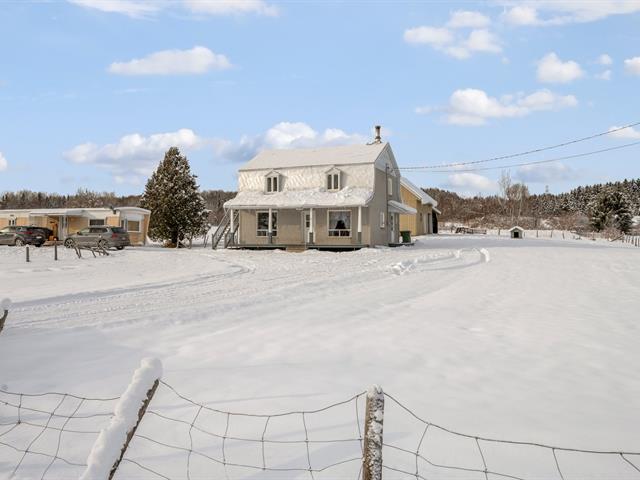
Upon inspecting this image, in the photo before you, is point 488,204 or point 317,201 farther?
point 488,204

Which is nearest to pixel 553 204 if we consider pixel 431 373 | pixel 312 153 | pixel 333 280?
pixel 312 153

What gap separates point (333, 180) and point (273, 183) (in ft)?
13.5

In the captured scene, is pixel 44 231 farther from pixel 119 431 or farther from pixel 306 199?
pixel 119 431

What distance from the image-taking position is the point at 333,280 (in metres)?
15.1

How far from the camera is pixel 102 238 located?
30.7 m

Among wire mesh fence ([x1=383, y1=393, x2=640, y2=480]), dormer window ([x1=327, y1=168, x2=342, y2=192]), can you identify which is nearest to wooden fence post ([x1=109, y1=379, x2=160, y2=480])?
wire mesh fence ([x1=383, y1=393, x2=640, y2=480])

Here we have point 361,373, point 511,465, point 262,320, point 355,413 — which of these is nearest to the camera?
point 511,465

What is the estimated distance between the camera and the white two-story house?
2977 cm

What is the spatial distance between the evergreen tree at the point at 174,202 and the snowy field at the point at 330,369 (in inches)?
986

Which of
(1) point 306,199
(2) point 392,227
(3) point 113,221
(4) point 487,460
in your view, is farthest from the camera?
(3) point 113,221

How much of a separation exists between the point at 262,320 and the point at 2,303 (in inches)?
176

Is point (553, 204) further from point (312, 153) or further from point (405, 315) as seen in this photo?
point (405, 315)

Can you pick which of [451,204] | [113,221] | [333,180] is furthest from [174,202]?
[451,204]

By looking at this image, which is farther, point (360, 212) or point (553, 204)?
point (553, 204)
